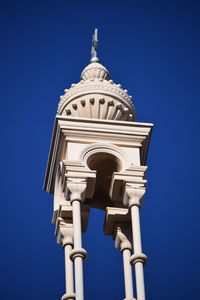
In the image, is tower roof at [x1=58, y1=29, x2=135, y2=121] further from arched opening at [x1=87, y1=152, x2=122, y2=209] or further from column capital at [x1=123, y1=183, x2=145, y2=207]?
column capital at [x1=123, y1=183, x2=145, y2=207]

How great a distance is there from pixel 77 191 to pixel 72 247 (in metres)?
2.09

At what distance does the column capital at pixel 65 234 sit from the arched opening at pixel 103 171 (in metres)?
1.48

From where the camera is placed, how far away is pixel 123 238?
112 feet

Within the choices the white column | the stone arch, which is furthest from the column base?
the stone arch

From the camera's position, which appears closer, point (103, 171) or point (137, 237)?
point (137, 237)

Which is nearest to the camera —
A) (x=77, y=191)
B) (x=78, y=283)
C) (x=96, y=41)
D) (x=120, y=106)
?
(x=78, y=283)

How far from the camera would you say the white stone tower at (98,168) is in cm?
3269

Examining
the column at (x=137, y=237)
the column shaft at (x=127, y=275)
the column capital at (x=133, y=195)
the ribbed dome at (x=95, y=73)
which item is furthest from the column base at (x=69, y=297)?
the ribbed dome at (x=95, y=73)

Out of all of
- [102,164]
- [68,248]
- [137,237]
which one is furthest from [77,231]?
[102,164]

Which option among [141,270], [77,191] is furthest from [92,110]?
[141,270]

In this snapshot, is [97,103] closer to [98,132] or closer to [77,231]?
[98,132]

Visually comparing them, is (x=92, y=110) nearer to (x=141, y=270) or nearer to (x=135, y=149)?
(x=135, y=149)

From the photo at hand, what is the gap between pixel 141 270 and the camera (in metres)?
31.3

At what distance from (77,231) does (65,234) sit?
237 centimetres
